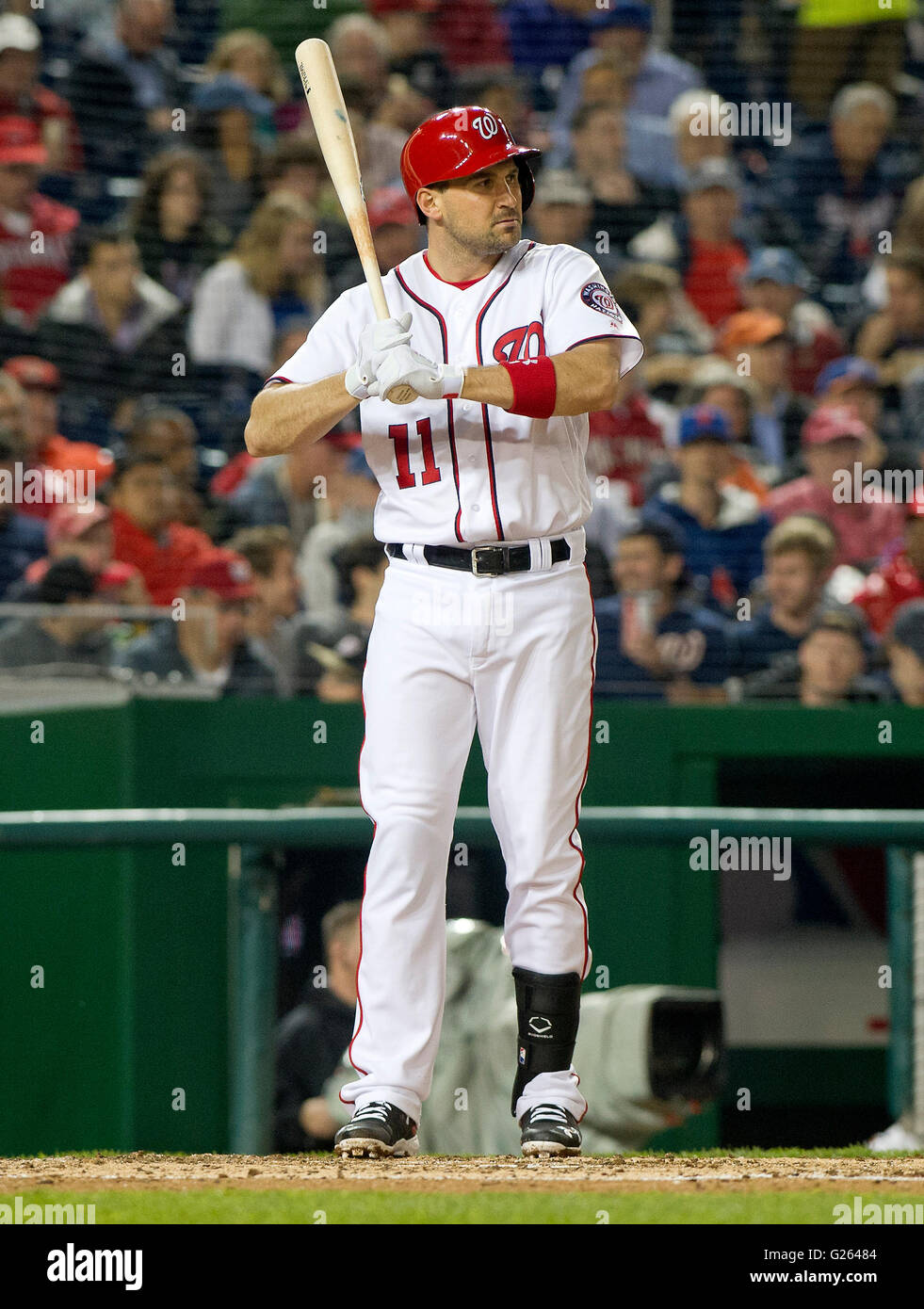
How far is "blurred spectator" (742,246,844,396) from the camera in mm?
7371

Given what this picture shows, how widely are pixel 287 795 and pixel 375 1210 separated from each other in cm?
247

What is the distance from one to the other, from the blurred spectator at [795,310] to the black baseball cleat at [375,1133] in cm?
466

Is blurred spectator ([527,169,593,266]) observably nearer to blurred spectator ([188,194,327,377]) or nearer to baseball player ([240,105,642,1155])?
blurred spectator ([188,194,327,377])

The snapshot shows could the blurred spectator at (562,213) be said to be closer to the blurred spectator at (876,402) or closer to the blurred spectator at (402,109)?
the blurred spectator at (402,109)

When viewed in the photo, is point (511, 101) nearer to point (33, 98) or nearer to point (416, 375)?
point (33, 98)

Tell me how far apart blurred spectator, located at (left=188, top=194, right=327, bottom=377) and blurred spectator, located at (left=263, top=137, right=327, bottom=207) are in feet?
0.76

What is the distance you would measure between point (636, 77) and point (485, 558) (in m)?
5.25

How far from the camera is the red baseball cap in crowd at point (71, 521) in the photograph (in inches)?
233

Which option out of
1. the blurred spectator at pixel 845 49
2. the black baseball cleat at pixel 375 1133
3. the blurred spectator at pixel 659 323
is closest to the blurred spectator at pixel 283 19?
the blurred spectator at pixel 659 323

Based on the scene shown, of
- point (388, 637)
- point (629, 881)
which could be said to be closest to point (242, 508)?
point (629, 881)

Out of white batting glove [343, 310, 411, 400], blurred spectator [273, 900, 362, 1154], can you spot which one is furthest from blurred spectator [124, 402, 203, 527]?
white batting glove [343, 310, 411, 400]

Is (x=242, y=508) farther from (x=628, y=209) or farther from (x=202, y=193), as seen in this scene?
(x=628, y=209)

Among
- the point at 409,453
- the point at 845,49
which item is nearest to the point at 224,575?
the point at 409,453

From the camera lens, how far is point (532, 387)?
3027mm
